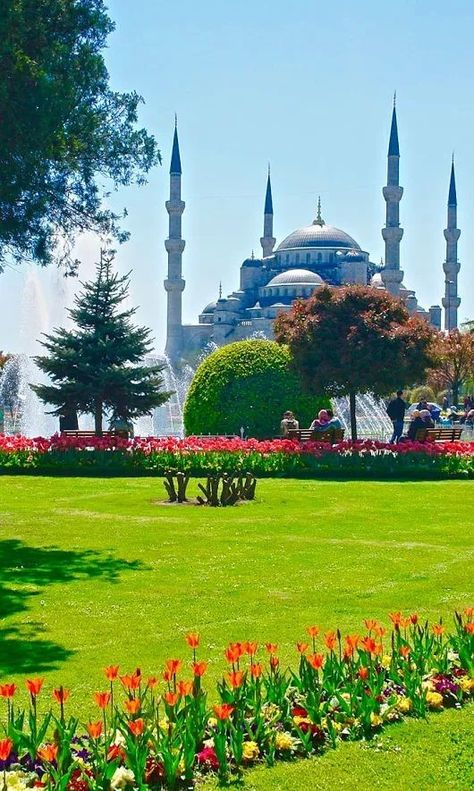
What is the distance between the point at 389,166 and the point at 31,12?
65.5 metres

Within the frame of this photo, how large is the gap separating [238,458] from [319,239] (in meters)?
84.2

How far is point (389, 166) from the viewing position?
238 ft

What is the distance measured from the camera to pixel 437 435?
20.9m

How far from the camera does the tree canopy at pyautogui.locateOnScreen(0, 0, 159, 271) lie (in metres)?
9.60

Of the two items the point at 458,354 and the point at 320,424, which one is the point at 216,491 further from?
the point at 458,354

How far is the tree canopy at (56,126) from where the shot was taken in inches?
378

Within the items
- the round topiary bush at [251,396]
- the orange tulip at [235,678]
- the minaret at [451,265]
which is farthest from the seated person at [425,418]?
the minaret at [451,265]

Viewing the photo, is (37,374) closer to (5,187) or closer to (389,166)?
(389,166)

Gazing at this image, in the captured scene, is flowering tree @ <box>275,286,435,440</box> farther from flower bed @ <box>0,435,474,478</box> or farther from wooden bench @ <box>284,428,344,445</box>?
flower bed @ <box>0,435,474,478</box>

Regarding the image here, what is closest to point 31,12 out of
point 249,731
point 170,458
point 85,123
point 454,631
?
point 85,123

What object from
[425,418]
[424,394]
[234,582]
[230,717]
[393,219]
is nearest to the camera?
[230,717]

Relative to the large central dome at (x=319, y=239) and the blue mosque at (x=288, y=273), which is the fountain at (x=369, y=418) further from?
the large central dome at (x=319, y=239)

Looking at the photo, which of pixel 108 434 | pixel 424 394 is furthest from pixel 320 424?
pixel 424 394

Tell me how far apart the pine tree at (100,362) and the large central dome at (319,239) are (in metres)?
75.7
